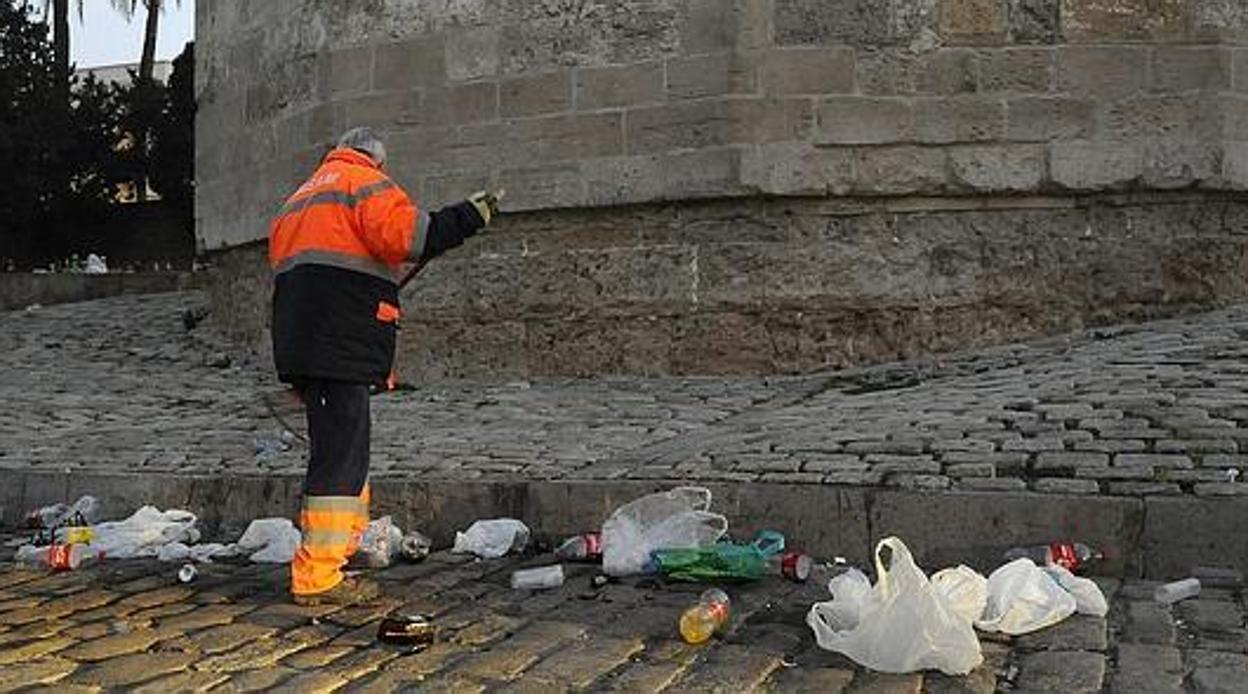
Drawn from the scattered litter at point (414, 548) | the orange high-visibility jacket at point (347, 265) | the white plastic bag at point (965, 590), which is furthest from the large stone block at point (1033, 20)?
the white plastic bag at point (965, 590)

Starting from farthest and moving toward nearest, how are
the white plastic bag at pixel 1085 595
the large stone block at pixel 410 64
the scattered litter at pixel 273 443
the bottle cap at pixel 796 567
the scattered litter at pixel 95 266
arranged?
the scattered litter at pixel 95 266, the large stone block at pixel 410 64, the scattered litter at pixel 273 443, the bottle cap at pixel 796 567, the white plastic bag at pixel 1085 595

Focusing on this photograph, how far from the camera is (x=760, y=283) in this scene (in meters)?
8.88

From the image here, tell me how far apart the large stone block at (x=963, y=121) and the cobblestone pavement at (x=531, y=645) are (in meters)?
4.62

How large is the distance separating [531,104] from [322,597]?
5434mm

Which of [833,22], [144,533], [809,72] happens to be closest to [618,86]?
[809,72]

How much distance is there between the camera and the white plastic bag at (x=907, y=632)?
362 centimetres

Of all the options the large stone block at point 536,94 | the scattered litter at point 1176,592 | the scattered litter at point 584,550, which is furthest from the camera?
the large stone block at point 536,94

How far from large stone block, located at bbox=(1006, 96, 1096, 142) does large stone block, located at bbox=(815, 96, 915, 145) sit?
0.67 metres

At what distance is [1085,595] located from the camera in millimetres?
4211

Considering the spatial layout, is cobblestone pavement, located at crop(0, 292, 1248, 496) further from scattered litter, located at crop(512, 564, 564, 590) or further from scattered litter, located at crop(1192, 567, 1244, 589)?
scattered litter, located at crop(512, 564, 564, 590)

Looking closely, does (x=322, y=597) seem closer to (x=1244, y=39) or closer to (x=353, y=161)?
(x=353, y=161)

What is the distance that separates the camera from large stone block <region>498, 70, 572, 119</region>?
932 cm

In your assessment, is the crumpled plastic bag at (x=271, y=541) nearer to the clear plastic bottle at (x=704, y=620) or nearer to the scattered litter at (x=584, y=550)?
the scattered litter at (x=584, y=550)

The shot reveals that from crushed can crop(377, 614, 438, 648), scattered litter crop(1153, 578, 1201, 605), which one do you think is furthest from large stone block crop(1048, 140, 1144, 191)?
crushed can crop(377, 614, 438, 648)
